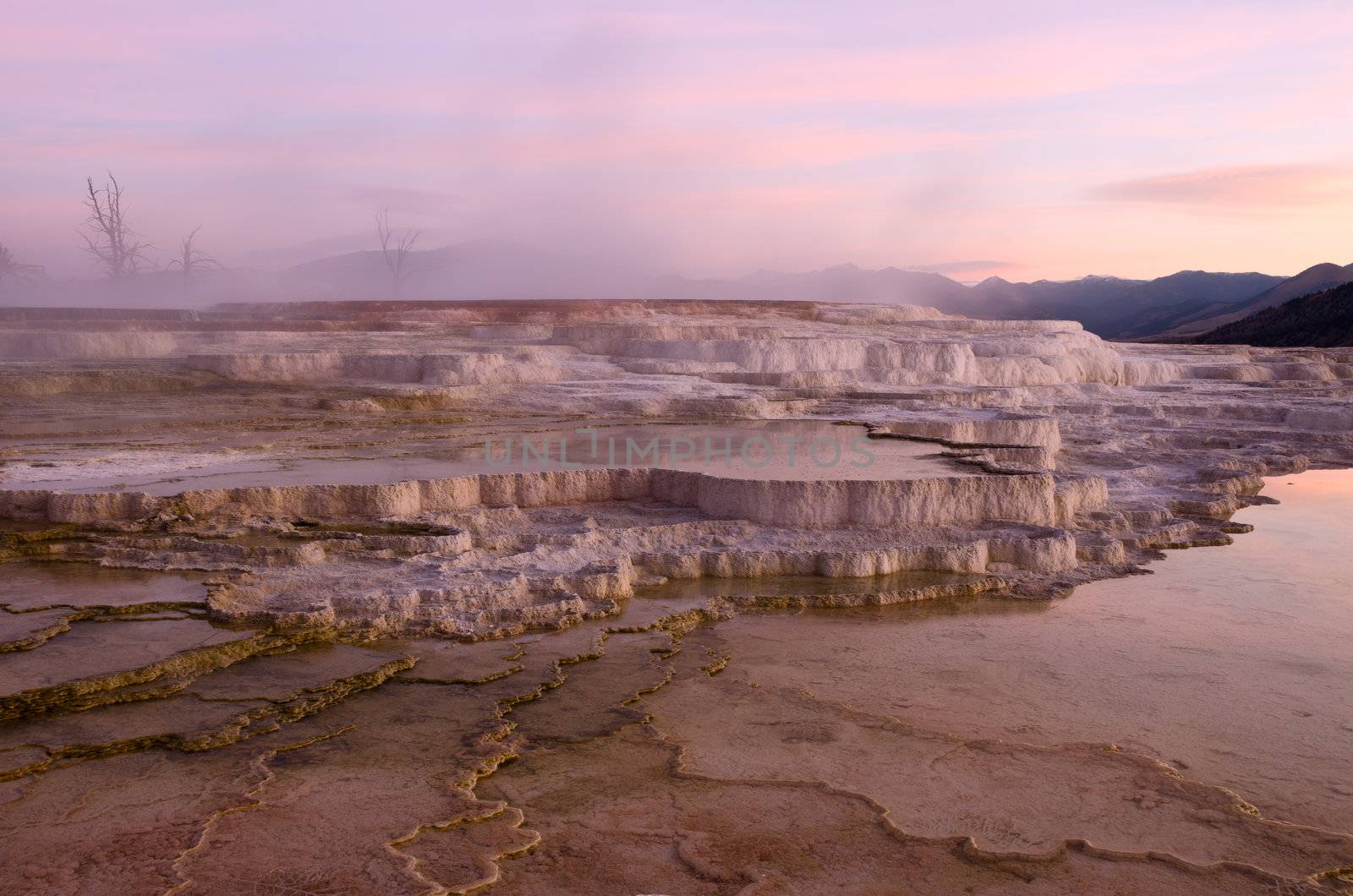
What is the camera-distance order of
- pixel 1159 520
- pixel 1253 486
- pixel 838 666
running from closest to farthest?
pixel 838 666
pixel 1159 520
pixel 1253 486

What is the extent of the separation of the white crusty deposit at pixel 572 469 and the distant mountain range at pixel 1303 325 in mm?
21337

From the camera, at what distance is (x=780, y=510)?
19.7ft

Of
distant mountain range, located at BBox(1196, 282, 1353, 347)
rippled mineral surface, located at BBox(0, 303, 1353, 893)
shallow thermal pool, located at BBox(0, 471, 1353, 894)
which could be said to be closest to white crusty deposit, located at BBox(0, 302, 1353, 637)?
rippled mineral surface, located at BBox(0, 303, 1353, 893)

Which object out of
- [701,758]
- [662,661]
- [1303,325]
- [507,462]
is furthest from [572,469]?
[1303,325]

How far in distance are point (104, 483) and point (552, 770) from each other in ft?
14.2

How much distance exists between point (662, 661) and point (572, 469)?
8.29ft

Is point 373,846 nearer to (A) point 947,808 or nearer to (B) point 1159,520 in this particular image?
(A) point 947,808

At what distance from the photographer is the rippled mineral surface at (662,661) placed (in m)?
2.73

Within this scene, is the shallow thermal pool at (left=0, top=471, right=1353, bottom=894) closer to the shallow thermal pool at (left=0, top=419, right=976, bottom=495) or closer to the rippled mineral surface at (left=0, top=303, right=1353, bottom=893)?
the rippled mineral surface at (left=0, top=303, right=1353, bottom=893)

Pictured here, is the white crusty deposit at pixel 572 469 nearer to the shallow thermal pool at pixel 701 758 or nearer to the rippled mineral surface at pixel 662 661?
the rippled mineral surface at pixel 662 661

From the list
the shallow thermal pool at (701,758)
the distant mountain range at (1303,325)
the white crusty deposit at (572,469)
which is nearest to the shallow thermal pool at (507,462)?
the white crusty deposit at (572,469)

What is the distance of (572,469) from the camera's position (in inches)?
261

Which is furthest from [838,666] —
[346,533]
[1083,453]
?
[1083,453]

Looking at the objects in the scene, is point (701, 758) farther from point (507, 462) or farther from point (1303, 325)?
point (1303, 325)
